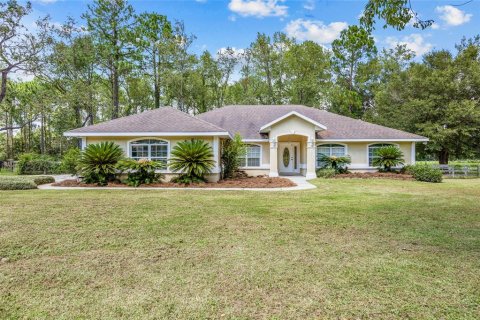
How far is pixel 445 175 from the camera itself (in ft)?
67.7

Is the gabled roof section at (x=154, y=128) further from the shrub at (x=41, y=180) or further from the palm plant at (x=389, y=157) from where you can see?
the palm plant at (x=389, y=157)

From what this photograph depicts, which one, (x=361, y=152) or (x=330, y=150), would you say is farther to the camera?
(x=330, y=150)

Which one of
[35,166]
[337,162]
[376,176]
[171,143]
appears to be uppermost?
[171,143]

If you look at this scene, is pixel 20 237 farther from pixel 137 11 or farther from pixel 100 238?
pixel 137 11

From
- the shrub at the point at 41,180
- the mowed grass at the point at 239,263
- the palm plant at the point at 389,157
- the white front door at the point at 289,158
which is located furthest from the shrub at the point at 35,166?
the palm plant at the point at 389,157

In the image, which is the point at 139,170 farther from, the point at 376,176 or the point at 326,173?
the point at 376,176

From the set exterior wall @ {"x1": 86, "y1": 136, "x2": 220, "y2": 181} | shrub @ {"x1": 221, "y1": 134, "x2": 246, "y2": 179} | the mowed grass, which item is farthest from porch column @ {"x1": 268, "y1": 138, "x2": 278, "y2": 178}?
the mowed grass

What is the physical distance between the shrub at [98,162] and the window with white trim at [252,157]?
8523 millimetres

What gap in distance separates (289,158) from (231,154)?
6.38m

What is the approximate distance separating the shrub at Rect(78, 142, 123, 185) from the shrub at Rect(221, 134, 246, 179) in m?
5.85

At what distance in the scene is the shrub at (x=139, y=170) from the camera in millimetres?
14023

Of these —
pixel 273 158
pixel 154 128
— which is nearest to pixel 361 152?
pixel 273 158

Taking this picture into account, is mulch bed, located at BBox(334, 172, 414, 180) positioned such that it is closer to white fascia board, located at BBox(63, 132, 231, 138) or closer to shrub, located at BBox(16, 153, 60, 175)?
white fascia board, located at BBox(63, 132, 231, 138)

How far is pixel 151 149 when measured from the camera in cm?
1550
